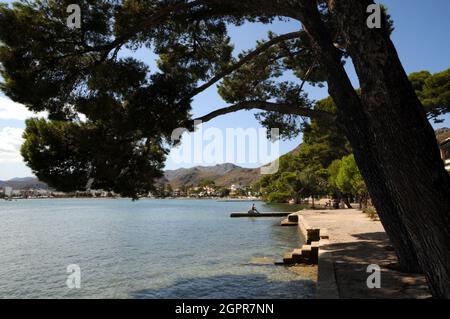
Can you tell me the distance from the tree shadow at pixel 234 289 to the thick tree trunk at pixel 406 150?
5874 mm

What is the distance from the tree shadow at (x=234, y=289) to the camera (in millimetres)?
9852

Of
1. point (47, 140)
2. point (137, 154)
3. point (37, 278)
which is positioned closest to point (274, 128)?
point (137, 154)

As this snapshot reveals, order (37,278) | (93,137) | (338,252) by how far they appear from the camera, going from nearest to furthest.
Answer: (93,137) → (338,252) → (37,278)

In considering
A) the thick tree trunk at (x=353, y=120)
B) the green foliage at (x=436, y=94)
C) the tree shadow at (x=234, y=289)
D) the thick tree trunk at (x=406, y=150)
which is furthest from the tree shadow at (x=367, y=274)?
the green foliage at (x=436, y=94)

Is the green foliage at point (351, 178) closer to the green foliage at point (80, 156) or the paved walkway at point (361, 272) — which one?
the paved walkway at point (361, 272)

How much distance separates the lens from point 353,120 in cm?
581

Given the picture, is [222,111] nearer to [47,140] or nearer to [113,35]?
[113,35]

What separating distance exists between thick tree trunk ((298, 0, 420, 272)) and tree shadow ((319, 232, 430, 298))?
0.82 meters

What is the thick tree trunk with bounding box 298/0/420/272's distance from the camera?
5809mm

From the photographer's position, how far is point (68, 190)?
26.0 ft

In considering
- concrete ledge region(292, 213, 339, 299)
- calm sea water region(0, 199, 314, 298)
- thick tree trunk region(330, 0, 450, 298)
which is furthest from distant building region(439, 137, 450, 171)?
thick tree trunk region(330, 0, 450, 298)

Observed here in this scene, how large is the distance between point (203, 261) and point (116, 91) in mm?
9706

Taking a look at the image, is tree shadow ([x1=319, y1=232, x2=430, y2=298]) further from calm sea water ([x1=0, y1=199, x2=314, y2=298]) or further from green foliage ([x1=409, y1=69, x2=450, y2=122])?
green foliage ([x1=409, y1=69, x2=450, y2=122])

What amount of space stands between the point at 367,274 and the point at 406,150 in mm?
4525
